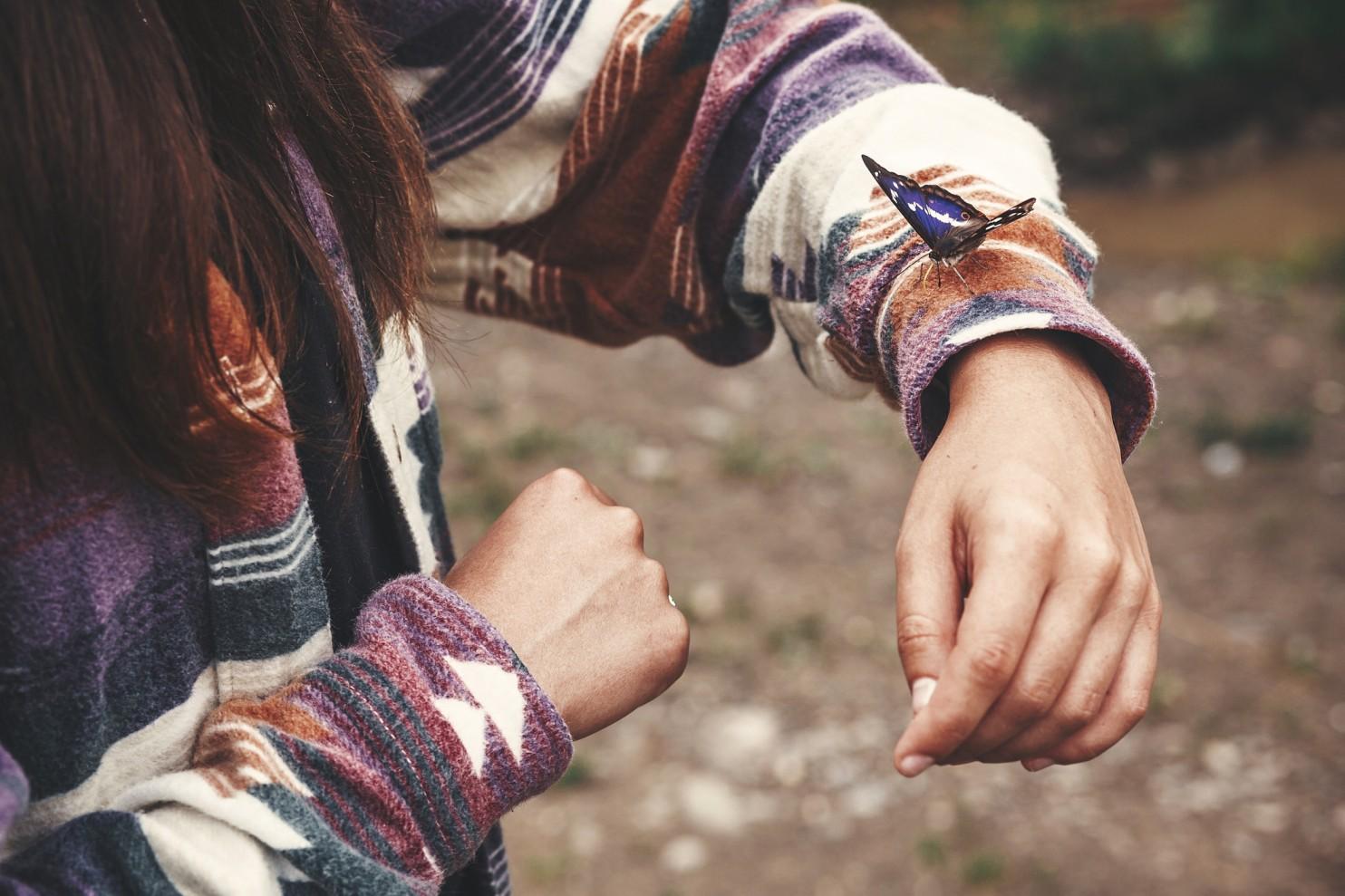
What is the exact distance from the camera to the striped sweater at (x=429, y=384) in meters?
0.74

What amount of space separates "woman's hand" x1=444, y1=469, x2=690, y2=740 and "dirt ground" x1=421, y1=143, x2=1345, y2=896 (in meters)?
0.78

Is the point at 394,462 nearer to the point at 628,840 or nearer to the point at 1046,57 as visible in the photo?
the point at 628,840

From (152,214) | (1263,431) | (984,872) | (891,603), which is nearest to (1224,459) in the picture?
(1263,431)

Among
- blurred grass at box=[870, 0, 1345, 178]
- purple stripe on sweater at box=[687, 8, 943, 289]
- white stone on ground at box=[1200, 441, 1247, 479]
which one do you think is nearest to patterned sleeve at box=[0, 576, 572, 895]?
purple stripe on sweater at box=[687, 8, 943, 289]

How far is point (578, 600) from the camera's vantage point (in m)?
0.93

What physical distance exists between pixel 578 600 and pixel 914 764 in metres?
0.30

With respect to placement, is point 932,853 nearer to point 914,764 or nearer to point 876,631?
point 876,631

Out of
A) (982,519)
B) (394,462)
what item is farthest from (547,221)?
(982,519)

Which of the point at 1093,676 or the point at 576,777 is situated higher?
the point at 1093,676

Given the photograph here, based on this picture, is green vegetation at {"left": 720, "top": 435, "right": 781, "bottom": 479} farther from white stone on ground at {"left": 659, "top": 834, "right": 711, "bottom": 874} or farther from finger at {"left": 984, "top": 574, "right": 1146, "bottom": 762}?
finger at {"left": 984, "top": 574, "right": 1146, "bottom": 762}

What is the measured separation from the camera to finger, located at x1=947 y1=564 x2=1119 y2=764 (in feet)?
2.44

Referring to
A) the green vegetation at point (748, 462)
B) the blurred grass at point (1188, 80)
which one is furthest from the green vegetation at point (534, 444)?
the blurred grass at point (1188, 80)

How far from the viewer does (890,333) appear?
36.6 inches

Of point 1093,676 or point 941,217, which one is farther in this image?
point 941,217
